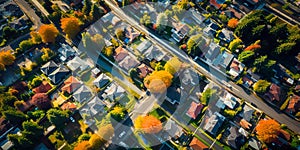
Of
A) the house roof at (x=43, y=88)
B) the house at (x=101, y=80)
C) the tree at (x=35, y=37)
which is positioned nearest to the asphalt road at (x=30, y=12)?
the tree at (x=35, y=37)

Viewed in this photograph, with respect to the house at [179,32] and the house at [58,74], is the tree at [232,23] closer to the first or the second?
the house at [179,32]

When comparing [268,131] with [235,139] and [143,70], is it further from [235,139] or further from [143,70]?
[143,70]

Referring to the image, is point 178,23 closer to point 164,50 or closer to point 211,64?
point 164,50

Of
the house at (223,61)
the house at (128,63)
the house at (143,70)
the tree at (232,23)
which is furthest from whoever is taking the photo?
the tree at (232,23)

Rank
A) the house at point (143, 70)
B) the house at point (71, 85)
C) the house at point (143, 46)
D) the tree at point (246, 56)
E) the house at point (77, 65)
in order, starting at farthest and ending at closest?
the house at point (143, 46)
the tree at point (246, 56)
the house at point (77, 65)
the house at point (143, 70)
the house at point (71, 85)

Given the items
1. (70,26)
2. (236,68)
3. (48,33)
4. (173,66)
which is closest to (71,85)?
(48,33)

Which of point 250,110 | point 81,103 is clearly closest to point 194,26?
point 250,110
